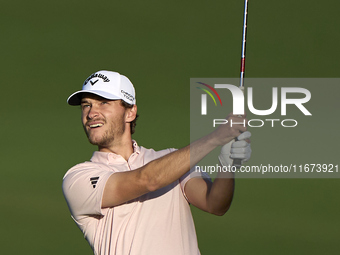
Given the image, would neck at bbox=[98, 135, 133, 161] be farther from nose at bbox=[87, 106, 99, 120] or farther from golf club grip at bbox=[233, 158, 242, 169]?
golf club grip at bbox=[233, 158, 242, 169]

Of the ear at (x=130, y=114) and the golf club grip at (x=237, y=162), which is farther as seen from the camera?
the ear at (x=130, y=114)

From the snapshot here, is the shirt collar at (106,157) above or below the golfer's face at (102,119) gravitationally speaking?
below

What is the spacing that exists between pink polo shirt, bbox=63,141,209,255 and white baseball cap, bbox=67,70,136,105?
0.32 m

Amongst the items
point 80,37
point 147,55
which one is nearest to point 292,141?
point 147,55

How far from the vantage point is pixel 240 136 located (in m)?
2.64

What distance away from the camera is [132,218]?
2898 millimetres

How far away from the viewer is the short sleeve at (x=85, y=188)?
2896 millimetres

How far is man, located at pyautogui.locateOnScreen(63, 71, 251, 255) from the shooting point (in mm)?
2752

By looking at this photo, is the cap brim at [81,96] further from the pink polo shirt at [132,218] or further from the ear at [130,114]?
the pink polo shirt at [132,218]

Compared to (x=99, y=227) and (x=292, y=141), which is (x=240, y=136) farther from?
(x=292, y=141)
